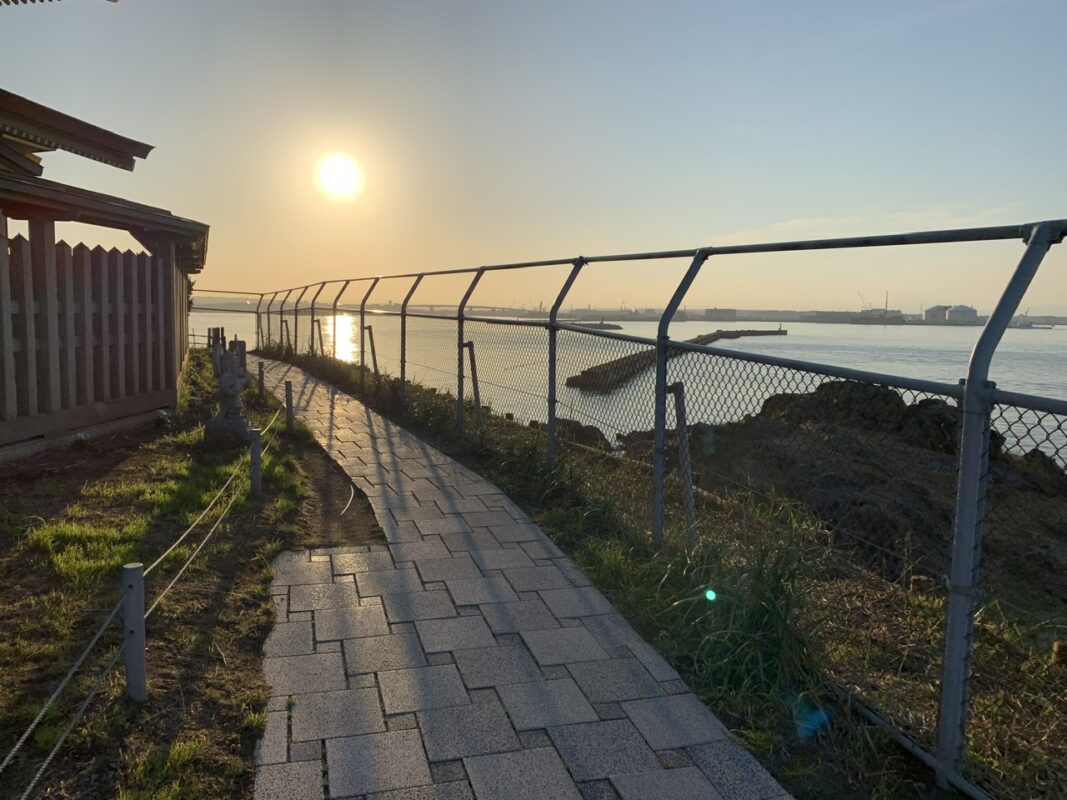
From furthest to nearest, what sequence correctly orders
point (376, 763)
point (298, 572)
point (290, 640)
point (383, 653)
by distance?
1. point (298, 572)
2. point (290, 640)
3. point (383, 653)
4. point (376, 763)

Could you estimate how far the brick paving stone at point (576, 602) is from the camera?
170 inches

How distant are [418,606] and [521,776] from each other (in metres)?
1.71

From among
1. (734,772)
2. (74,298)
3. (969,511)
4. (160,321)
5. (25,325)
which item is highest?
(74,298)

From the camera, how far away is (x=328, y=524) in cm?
591

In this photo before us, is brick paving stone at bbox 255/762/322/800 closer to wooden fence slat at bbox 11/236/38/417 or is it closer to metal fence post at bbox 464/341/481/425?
wooden fence slat at bbox 11/236/38/417

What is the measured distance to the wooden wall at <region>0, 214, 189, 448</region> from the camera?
707cm

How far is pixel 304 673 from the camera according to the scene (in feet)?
11.5

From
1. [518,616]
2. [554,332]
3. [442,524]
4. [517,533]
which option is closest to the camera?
[518,616]

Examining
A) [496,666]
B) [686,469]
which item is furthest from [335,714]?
[686,469]

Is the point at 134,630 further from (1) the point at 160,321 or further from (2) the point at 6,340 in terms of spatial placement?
(1) the point at 160,321

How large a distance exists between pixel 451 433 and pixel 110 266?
4.26 meters

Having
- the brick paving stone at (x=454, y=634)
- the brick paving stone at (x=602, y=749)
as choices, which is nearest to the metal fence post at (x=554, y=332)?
the brick paving stone at (x=454, y=634)

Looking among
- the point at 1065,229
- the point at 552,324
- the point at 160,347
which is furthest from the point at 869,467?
→ the point at 160,347

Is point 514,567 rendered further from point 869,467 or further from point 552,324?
point 869,467
